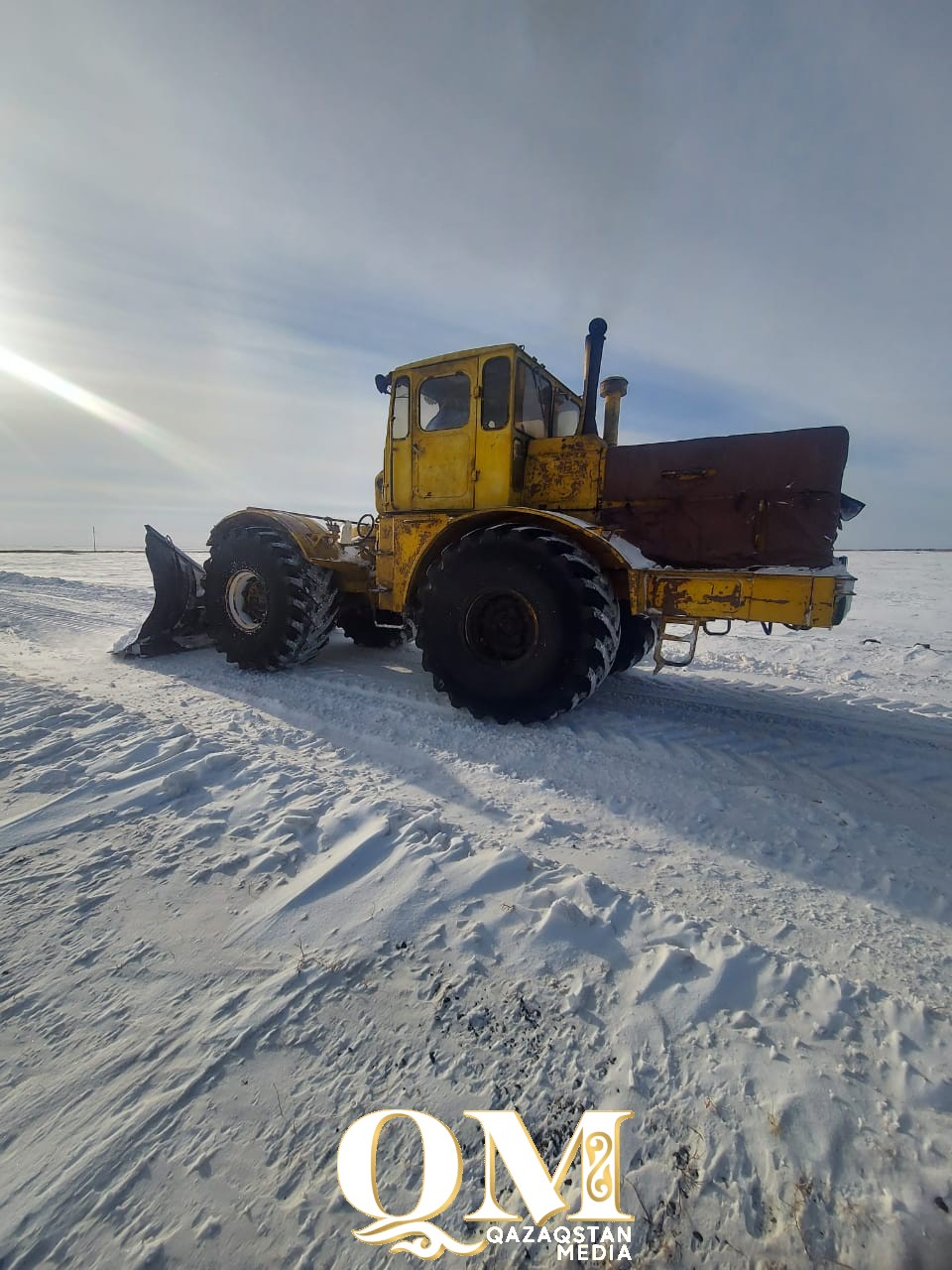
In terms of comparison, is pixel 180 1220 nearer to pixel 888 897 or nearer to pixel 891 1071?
pixel 891 1071

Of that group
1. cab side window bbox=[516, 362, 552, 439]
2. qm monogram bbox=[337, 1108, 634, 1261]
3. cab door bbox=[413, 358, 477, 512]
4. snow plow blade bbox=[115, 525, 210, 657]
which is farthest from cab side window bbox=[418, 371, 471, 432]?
qm monogram bbox=[337, 1108, 634, 1261]

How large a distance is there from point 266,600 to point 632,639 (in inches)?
154

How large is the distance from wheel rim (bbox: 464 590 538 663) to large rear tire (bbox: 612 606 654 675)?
4.61ft

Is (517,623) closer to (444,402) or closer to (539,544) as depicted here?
(539,544)

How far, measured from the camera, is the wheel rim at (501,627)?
13.8 feet

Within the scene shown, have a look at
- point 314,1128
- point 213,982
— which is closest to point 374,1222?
point 314,1128

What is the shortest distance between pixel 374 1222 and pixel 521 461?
4.65 meters

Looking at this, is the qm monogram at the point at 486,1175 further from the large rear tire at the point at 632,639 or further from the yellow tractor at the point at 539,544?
the large rear tire at the point at 632,639

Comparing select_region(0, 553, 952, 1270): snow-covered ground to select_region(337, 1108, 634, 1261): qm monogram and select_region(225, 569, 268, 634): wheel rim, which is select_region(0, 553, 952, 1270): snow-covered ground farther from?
select_region(225, 569, 268, 634): wheel rim

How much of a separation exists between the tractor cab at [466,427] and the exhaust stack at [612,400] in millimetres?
378

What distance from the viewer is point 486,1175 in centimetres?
124

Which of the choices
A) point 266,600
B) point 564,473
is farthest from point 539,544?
point 266,600

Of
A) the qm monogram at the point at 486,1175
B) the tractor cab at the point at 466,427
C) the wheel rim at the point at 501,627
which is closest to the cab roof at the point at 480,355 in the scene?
the tractor cab at the point at 466,427

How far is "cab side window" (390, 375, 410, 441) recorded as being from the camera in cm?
514
